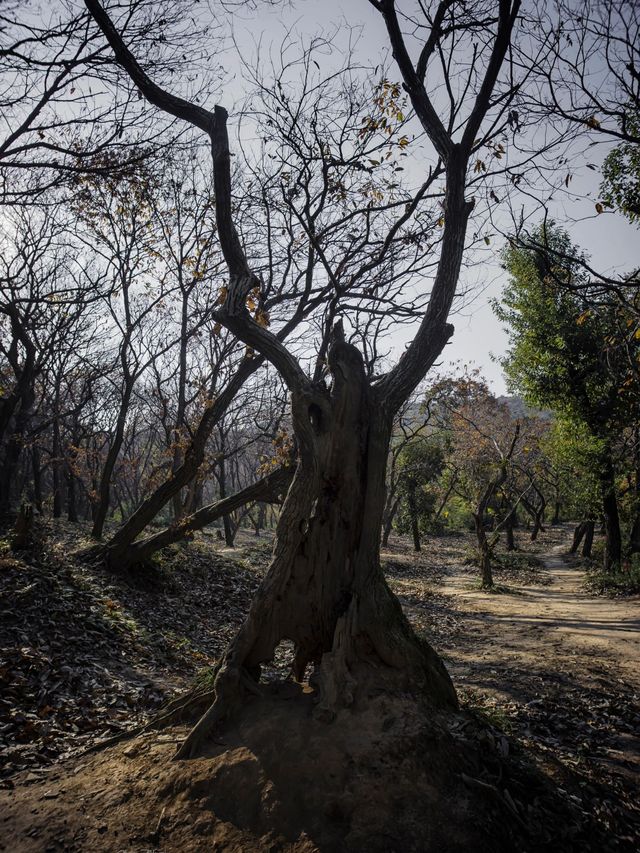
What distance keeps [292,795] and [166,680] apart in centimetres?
372

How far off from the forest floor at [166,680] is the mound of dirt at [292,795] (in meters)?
0.02

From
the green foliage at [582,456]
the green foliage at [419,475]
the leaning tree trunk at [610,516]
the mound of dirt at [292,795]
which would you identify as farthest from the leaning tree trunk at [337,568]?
the green foliage at [419,475]

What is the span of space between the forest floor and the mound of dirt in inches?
0.8

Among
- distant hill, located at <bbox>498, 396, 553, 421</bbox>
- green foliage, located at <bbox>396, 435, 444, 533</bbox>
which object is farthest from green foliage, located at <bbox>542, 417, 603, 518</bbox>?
green foliage, located at <bbox>396, 435, 444, 533</bbox>

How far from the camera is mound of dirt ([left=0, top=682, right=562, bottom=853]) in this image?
2.98 metres

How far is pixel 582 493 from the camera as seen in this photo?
18.4 metres

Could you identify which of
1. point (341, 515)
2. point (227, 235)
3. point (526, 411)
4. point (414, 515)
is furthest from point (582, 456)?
point (526, 411)

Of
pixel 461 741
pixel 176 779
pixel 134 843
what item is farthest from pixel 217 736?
pixel 461 741

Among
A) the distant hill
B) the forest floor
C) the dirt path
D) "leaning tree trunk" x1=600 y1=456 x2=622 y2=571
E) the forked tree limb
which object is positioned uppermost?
the distant hill

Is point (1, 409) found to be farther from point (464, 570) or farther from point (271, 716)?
point (464, 570)

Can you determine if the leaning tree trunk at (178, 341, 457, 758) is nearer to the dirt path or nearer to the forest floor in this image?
the forest floor

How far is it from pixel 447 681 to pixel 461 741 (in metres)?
0.72

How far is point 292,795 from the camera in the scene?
3.17 metres

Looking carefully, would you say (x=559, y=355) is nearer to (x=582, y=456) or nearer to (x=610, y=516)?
(x=582, y=456)
